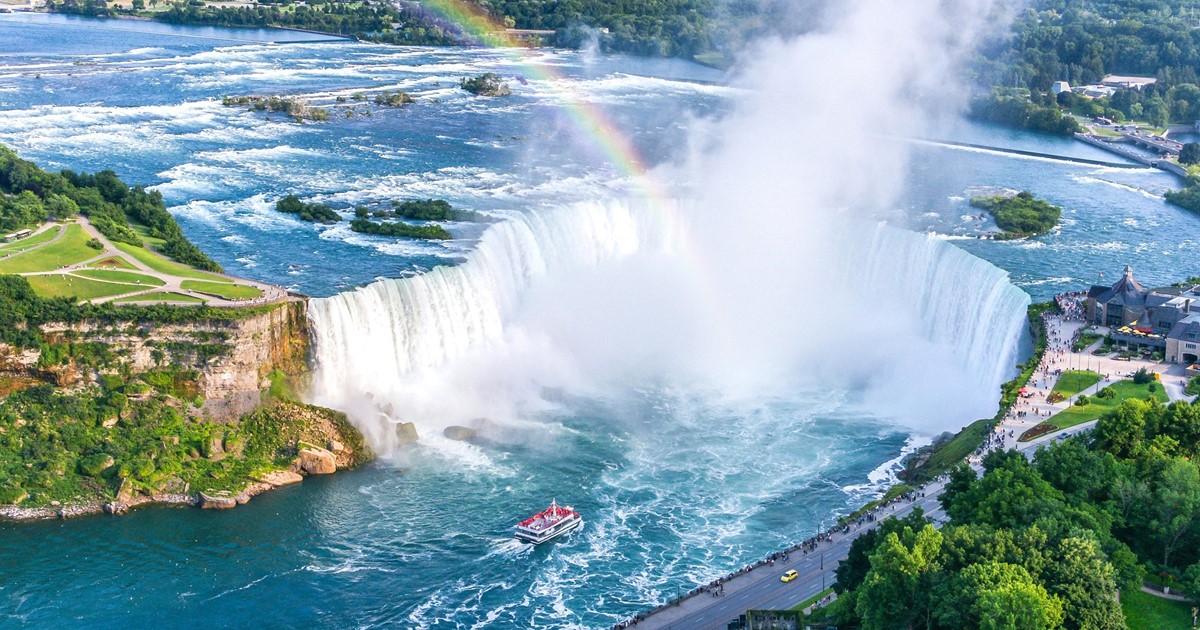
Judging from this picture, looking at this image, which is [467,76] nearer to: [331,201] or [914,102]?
[914,102]

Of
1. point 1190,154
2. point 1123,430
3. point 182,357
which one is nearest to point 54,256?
point 182,357

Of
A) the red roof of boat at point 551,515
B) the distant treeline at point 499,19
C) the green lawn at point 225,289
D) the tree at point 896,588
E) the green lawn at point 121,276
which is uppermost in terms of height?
the distant treeline at point 499,19

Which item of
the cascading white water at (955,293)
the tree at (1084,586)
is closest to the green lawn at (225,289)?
the cascading white water at (955,293)

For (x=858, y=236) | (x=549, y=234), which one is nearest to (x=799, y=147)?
(x=858, y=236)

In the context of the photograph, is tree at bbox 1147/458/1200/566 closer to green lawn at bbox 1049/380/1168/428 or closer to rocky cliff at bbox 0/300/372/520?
green lawn at bbox 1049/380/1168/428

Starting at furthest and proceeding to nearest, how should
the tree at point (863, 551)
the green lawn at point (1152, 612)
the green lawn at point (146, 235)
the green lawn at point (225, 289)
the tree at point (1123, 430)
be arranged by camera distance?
the green lawn at point (146, 235) → the green lawn at point (225, 289) → the tree at point (1123, 430) → the tree at point (863, 551) → the green lawn at point (1152, 612)

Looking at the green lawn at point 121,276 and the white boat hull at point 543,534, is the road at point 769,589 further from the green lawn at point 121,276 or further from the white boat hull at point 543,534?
the green lawn at point 121,276

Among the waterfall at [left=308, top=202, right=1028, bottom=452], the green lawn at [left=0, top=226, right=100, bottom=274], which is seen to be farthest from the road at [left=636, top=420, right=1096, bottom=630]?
the green lawn at [left=0, top=226, right=100, bottom=274]
